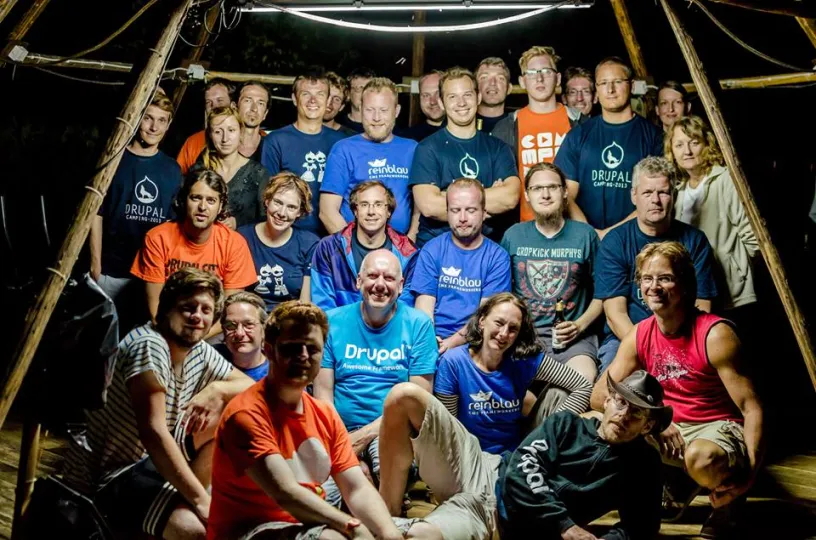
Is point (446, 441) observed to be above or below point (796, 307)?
below

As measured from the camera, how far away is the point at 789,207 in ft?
26.8

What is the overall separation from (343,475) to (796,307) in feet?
8.73

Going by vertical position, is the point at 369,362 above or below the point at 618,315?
below

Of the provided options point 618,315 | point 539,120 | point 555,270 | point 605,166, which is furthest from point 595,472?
point 539,120

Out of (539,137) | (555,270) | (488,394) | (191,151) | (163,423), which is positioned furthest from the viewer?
(191,151)

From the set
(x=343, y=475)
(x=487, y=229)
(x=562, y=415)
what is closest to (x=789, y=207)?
(x=487, y=229)

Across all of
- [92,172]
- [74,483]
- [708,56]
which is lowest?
[74,483]

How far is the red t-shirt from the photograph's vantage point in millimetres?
5047

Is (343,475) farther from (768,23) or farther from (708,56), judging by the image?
(768,23)

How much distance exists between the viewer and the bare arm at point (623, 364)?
17.3 ft

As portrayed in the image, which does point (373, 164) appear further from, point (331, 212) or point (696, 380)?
point (696, 380)

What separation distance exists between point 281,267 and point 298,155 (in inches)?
42.8

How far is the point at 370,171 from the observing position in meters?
6.87

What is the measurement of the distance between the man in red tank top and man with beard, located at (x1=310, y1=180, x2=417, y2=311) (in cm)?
177
